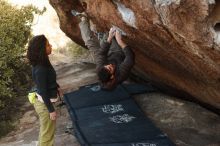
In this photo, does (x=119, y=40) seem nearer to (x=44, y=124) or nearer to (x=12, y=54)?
(x=44, y=124)

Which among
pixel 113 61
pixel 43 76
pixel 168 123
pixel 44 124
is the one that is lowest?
pixel 168 123

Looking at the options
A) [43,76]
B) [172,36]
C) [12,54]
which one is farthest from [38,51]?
[12,54]

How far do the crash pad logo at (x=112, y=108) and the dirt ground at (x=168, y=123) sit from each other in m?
0.65

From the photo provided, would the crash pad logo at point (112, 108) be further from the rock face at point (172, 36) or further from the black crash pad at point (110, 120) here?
the rock face at point (172, 36)

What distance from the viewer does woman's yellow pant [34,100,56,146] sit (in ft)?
25.8

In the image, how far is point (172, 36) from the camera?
24.2ft

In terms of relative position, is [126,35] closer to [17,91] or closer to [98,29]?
[98,29]

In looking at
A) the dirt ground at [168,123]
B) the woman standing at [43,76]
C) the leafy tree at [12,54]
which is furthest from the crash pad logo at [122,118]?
the leafy tree at [12,54]

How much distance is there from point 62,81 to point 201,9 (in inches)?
306

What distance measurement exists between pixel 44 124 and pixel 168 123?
300 centimetres

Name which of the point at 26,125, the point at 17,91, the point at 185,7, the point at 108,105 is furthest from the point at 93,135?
the point at 17,91

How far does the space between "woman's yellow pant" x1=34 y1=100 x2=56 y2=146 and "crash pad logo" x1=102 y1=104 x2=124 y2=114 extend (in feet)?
6.96

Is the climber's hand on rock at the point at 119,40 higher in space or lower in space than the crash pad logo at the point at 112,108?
higher

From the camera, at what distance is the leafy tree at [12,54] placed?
11.3 metres
